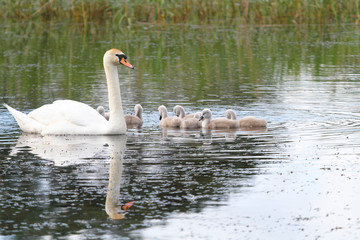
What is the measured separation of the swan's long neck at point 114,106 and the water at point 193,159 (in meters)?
0.22

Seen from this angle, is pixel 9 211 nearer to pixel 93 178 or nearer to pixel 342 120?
pixel 93 178

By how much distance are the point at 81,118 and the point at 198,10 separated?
72.1 feet

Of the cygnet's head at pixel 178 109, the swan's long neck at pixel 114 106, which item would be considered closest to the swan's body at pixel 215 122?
the cygnet's head at pixel 178 109

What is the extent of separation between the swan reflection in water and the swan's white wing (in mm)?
271

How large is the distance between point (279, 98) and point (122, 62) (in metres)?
4.57

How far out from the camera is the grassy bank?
105 feet

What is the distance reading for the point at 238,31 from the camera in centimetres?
3148

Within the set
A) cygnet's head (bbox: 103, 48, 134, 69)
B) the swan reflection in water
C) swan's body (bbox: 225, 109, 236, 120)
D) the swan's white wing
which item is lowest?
the swan reflection in water

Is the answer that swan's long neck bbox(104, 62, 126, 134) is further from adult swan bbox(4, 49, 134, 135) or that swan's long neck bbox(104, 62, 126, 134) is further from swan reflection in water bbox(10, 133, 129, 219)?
swan reflection in water bbox(10, 133, 129, 219)

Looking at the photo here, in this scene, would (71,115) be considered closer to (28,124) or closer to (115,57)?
(28,124)

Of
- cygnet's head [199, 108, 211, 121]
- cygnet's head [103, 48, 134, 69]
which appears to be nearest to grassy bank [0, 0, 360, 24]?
cygnet's head [199, 108, 211, 121]

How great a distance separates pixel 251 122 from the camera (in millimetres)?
12914

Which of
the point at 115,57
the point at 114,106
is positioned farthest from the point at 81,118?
the point at 115,57

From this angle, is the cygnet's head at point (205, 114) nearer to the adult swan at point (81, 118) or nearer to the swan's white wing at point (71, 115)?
the adult swan at point (81, 118)
